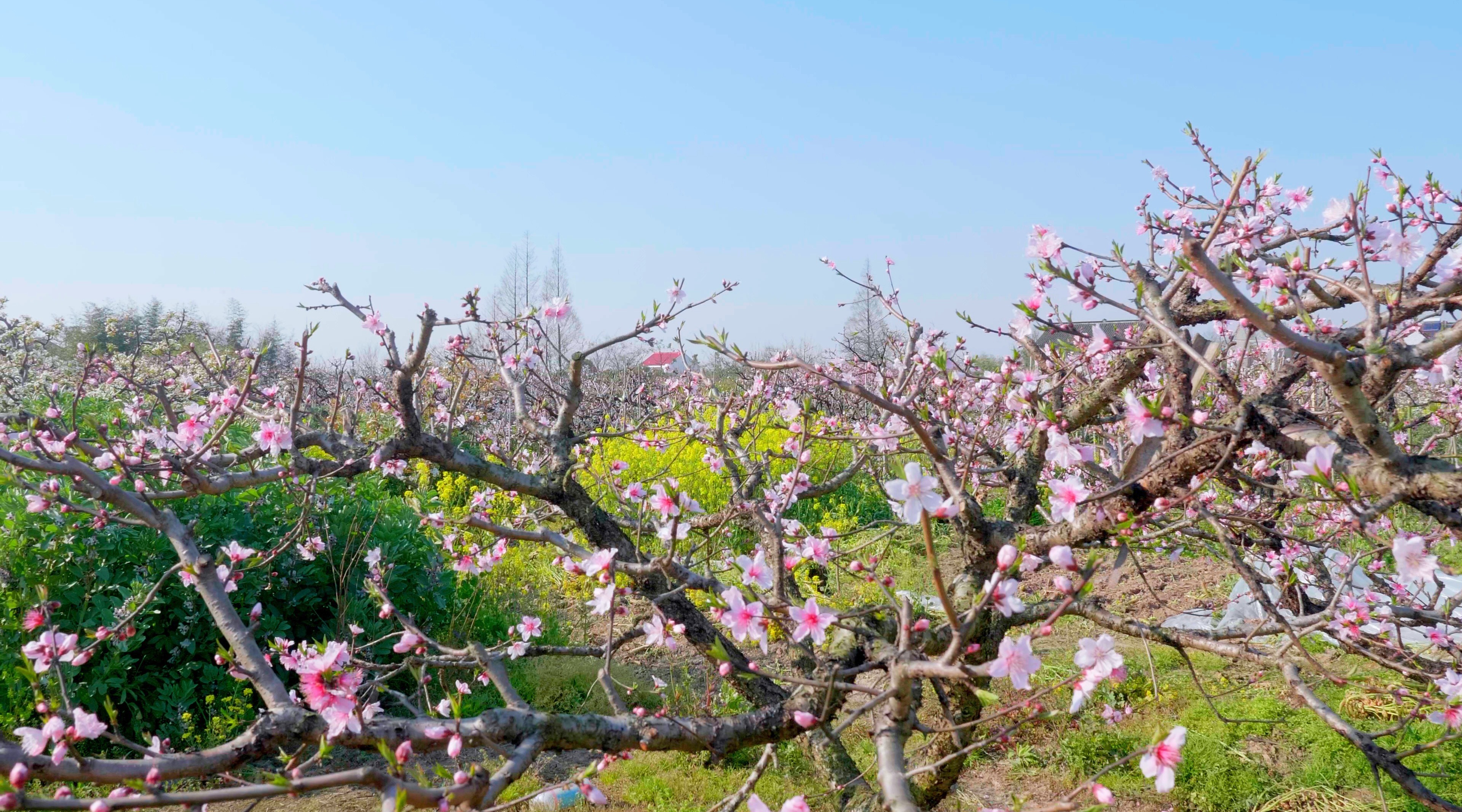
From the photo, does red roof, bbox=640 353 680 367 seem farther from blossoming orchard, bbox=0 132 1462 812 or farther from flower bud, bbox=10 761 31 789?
flower bud, bbox=10 761 31 789

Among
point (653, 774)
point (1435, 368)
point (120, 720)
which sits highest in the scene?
point (1435, 368)

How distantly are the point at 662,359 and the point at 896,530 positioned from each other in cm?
655

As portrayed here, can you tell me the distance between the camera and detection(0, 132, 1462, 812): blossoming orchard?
4.47 feet

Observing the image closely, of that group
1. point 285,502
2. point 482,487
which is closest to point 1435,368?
point 285,502

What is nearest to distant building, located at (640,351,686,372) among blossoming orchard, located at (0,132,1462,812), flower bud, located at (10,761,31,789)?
blossoming orchard, located at (0,132,1462,812)

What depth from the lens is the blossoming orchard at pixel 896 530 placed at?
4.47 ft

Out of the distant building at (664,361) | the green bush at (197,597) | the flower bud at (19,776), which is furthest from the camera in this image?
the distant building at (664,361)

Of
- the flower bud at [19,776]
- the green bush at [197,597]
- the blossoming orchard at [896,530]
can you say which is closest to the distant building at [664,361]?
the blossoming orchard at [896,530]

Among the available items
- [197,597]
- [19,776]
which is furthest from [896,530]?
[197,597]

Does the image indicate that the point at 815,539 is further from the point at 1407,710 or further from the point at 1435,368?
the point at 1407,710

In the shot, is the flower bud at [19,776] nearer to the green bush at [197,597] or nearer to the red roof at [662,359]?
the green bush at [197,597]

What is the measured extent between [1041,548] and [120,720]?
4.60 m

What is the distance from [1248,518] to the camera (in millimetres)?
2020

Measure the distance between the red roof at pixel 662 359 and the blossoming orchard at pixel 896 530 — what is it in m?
0.35
